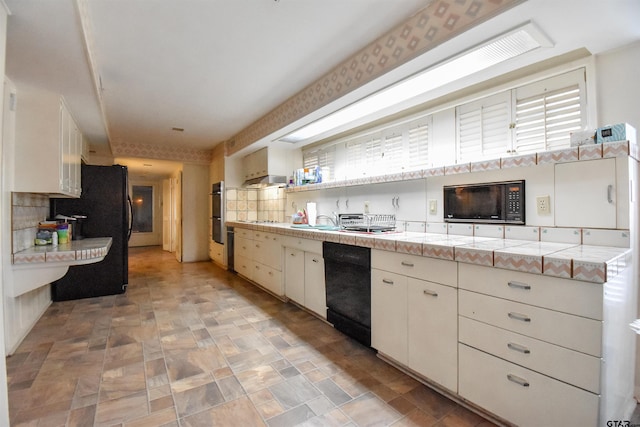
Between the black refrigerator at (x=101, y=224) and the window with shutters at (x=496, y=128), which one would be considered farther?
the black refrigerator at (x=101, y=224)

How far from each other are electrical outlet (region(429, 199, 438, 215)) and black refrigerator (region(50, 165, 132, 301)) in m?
3.90

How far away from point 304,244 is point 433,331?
5.22 feet

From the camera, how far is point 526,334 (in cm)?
136

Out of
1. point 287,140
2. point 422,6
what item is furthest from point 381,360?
point 287,140

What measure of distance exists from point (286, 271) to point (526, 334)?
8.18ft

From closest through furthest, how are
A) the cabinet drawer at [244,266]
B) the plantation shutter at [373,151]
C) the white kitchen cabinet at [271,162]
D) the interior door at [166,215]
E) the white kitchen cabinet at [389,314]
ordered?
the white kitchen cabinet at [389,314]
the plantation shutter at [373,151]
the cabinet drawer at [244,266]
the white kitchen cabinet at [271,162]
the interior door at [166,215]

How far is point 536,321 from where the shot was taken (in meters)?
1.33

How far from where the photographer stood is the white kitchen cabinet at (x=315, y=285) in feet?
9.28

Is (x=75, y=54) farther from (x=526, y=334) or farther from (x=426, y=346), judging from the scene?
(x=526, y=334)

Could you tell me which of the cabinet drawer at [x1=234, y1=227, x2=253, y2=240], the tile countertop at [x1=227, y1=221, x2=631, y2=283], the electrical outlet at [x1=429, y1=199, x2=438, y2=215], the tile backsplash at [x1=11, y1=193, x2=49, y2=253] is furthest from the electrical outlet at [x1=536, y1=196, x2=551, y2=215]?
the tile backsplash at [x1=11, y1=193, x2=49, y2=253]

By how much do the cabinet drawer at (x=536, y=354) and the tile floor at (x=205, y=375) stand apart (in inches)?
16.6

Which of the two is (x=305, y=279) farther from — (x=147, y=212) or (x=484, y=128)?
(x=147, y=212)

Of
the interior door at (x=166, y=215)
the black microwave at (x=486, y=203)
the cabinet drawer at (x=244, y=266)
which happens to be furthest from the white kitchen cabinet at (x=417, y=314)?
the interior door at (x=166, y=215)

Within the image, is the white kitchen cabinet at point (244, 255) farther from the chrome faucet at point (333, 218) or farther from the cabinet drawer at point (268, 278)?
the chrome faucet at point (333, 218)
